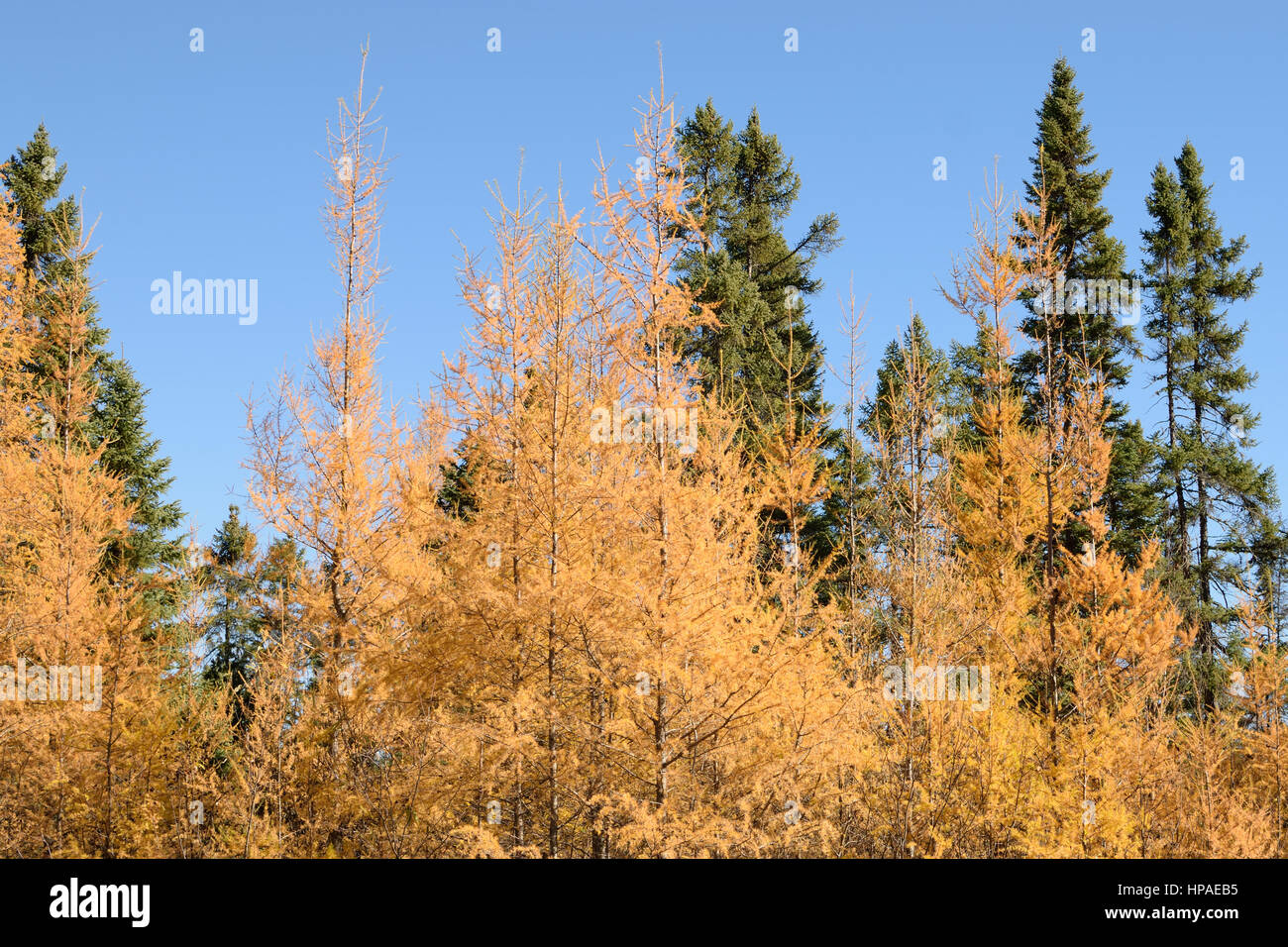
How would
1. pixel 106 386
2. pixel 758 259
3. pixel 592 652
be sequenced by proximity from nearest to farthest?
pixel 592 652 < pixel 106 386 < pixel 758 259

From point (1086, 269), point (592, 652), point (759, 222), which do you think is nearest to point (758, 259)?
point (759, 222)

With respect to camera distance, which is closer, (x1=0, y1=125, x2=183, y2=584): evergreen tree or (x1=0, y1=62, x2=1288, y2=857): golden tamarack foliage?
(x1=0, y1=62, x2=1288, y2=857): golden tamarack foliage

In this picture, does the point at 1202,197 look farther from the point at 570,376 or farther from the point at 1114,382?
the point at 570,376

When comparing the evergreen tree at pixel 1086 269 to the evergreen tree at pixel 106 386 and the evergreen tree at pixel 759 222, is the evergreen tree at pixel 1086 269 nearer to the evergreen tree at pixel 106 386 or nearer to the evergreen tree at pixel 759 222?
the evergreen tree at pixel 759 222

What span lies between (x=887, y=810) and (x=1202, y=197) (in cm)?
2821

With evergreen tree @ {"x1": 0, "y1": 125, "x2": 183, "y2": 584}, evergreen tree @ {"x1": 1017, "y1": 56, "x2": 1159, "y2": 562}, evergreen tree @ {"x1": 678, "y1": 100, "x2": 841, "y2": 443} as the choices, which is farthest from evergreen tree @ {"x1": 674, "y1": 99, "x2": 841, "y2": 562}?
evergreen tree @ {"x1": 0, "y1": 125, "x2": 183, "y2": 584}

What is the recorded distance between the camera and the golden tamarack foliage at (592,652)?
980 cm

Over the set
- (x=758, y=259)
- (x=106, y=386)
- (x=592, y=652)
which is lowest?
(x=592, y=652)

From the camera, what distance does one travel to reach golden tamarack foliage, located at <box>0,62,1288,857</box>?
32.1 feet

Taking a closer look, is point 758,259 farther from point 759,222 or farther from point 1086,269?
point 1086,269

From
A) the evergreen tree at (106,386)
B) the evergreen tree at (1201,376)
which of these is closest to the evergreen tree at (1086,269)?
the evergreen tree at (1201,376)

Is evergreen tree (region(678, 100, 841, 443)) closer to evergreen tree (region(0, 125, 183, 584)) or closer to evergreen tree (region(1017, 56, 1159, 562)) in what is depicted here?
evergreen tree (region(1017, 56, 1159, 562))

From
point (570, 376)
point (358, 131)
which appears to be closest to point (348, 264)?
point (358, 131)

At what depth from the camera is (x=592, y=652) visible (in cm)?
980
